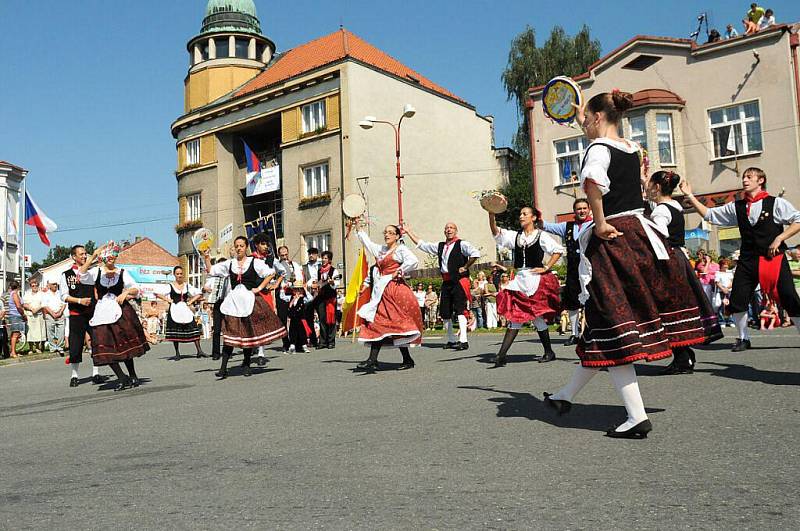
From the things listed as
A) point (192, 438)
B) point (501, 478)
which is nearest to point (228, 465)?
point (192, 438)

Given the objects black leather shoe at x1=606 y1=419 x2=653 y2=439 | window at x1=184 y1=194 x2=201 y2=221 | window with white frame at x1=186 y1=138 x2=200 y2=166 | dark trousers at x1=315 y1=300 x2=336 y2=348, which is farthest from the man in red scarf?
window with white frame at x1=186 y1=138 x2=200 y2=166

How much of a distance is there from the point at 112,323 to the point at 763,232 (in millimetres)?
8065

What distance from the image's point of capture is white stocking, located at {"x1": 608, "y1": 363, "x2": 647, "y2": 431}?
4.30 metres

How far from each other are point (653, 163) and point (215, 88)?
29.3 metres

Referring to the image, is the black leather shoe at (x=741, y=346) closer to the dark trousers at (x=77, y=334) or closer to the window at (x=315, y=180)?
the dark trousers at (x=77, y=334)

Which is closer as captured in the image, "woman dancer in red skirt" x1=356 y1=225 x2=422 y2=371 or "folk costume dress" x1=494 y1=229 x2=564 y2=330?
"folk costume dress" x1=494 y1=229 x2=564 y2=330

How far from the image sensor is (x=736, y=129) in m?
27.8

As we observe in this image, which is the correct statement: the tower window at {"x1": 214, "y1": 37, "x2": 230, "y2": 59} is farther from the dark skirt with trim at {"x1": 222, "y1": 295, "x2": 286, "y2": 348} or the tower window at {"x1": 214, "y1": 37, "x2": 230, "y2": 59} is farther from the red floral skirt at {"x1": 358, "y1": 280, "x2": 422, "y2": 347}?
the red floral skirt at {"x1": 358, "y1": 280, "x2": 422, "y2": 347}

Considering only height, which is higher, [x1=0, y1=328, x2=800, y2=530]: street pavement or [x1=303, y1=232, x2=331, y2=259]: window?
[x1=303, y1=232, x2=331, y2=259]: window

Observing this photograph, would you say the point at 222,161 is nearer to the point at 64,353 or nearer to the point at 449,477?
the point at 64,353

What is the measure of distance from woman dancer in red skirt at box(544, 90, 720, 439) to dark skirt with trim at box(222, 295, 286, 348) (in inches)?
240

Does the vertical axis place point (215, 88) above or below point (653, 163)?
above

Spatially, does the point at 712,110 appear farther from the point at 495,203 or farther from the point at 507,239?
the point at 495,203

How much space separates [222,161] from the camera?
43.7 meters
